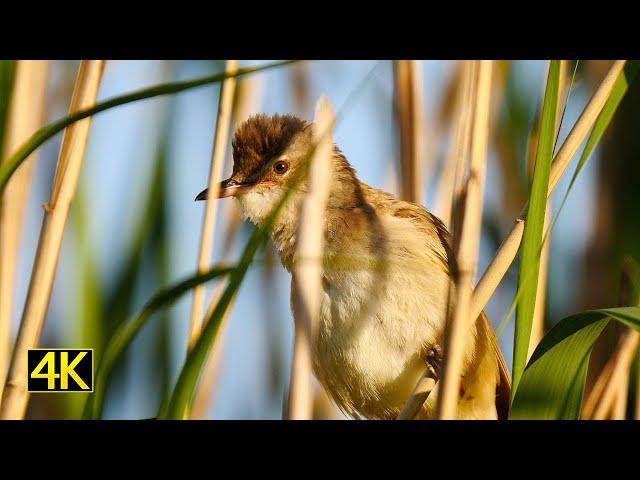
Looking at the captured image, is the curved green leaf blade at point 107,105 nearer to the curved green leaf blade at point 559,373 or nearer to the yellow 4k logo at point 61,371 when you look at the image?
the yellow 4k logo at point 61,371

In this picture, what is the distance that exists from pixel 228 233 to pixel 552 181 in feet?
3.55

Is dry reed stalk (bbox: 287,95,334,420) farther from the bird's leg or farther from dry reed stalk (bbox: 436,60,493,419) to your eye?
the bird's leg

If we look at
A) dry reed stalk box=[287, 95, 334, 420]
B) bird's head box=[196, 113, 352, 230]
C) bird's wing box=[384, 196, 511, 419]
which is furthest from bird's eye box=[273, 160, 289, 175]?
dry reed stalk box=[287, 95, 334, 420]

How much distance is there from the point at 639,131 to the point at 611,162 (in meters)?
0.11

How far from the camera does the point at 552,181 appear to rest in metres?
1.67

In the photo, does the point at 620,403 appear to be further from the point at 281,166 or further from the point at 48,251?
the point at 48,251

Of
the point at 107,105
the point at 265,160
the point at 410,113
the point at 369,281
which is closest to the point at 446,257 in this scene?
the point at 369,281

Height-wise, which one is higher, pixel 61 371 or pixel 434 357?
pixel 434 357

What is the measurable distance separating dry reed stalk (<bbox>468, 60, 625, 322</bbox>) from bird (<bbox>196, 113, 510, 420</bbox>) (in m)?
0.69

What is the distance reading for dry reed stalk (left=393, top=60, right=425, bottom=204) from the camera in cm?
223

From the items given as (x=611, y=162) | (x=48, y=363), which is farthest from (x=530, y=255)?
(x=48, y=363)

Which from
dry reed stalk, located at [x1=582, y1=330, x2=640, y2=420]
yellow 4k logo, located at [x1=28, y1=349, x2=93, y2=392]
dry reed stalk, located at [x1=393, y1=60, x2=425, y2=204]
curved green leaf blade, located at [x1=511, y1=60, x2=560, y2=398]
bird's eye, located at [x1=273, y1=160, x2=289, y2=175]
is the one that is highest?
dry reed stalk, located at [x1=393, y1=60, x2=425, y2=204]

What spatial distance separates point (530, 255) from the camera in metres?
1.51

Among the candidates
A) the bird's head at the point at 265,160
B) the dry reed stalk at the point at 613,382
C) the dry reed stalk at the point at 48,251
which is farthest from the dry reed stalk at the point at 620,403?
the dry reed stalk at the point at 48,251
